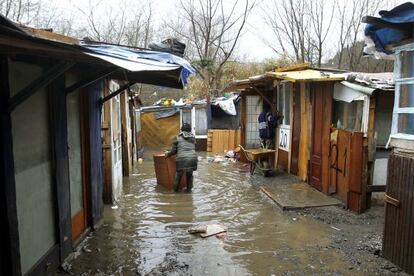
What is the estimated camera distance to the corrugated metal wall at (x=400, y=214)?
4.74 m

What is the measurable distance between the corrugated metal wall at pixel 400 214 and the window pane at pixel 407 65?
106cm

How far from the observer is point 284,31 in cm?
2197

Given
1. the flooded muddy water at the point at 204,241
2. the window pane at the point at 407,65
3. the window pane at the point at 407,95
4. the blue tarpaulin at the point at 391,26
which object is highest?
the blue tarpaulin at the point at 391,26

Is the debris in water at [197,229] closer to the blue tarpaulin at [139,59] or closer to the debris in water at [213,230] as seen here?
the debris in water at [213,230]

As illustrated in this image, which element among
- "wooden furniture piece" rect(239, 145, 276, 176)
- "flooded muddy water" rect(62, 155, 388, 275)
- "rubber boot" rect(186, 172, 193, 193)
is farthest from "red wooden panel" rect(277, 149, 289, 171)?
"rubber boot" rect(186, 172, 193, 193)

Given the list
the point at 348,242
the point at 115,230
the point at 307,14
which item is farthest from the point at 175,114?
the point at 348,242

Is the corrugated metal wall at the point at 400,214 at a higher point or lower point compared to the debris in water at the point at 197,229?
higher

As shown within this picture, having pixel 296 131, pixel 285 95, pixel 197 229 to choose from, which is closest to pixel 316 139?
pixel 296 131

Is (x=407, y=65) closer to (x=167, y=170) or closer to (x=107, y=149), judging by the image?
(x=107, y=149)

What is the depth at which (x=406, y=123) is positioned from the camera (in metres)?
4.89

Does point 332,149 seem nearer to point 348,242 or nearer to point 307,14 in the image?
point 348,242

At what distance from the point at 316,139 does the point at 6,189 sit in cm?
741

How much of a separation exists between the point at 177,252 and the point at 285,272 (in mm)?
1631

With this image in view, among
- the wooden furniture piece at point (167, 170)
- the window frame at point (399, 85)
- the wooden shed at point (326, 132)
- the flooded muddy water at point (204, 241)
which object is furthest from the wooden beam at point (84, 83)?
the wooden furniture piece at point (167, 170)
